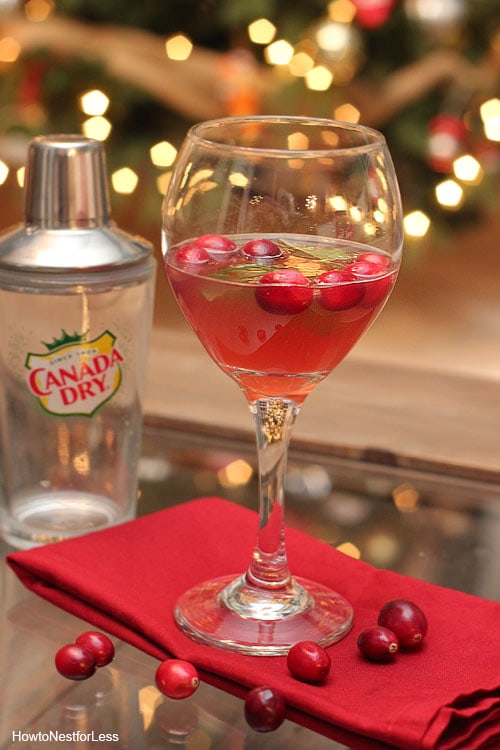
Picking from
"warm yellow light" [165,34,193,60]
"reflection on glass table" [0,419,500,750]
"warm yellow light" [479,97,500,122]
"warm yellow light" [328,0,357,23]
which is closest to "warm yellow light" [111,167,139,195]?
"warm yellow light" [165,34,193,60]

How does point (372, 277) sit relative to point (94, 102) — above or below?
above

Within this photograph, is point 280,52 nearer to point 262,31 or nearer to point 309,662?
point 262,31

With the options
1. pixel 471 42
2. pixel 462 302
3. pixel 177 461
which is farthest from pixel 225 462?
pixel 462 302

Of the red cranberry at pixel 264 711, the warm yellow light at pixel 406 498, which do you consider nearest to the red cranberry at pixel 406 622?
the red cranberry at pixel 264 711

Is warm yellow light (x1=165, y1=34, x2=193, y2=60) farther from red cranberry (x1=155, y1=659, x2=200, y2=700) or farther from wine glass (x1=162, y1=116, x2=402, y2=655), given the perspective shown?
red cranberry (x1=155, y1=659, x2=200, y2=700)

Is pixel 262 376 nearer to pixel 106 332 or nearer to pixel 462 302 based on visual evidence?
pixel 106 332

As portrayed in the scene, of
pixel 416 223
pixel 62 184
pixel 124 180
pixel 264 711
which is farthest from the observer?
pixel 416 223

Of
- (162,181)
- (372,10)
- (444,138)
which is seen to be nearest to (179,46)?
(162,181)
